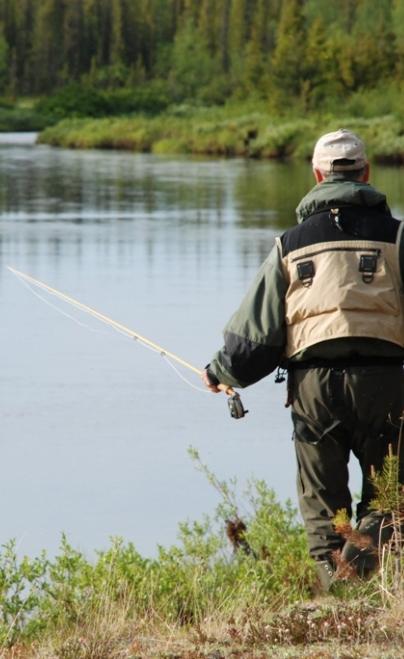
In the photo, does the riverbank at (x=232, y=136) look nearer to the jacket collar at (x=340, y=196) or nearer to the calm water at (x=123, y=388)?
the calm water at (x=123, y=388)

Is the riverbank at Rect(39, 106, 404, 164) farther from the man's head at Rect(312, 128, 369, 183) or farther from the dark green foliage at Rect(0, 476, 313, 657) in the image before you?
the man's head at Rect(312, 128, 369, 183)

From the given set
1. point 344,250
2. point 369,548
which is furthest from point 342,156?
point 369,548

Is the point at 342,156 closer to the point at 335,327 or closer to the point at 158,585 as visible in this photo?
the point at 335,327

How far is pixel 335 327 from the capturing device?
5070mm

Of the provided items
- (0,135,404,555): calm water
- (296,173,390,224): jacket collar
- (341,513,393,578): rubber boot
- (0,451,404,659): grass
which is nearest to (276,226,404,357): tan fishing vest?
(296,173,390,224): jacket collar

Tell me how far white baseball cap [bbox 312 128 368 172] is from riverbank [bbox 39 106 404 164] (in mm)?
34226

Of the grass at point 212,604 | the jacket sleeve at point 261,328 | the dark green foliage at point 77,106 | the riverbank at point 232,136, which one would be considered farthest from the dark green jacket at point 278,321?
the dark green foliage at point 77,106

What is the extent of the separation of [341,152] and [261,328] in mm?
618

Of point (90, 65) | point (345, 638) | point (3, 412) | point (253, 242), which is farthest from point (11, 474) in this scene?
point (90, 65)

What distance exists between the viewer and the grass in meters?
4.56

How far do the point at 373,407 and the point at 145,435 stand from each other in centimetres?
392

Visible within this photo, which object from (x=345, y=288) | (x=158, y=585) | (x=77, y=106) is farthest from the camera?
(x=77, y=106)

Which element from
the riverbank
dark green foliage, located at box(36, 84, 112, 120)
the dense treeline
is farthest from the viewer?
the dense treeline

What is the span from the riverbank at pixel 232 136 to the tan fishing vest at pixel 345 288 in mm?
34362
